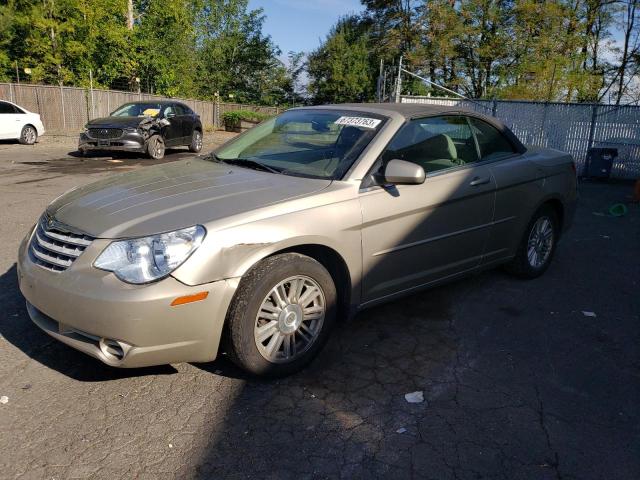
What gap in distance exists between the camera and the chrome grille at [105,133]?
47.1 feet

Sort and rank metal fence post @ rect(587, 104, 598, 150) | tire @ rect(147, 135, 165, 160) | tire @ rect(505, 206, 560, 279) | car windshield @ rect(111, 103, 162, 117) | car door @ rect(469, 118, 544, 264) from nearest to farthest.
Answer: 1. car door @ rect(469, 118, 544, 264)
2. tire @ rect(505, 206, 560, 279)
3. metal fence post @ rect(587, 104, 598, 150)
4. tire @ rect(147, 135, 165, 160)
5. car windshield @ rect(111, 103, 162, 117)

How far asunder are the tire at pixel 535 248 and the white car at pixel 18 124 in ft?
55.1

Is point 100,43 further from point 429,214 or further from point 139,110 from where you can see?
point 429,214

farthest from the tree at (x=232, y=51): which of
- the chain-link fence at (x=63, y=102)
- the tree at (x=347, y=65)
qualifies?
the chain-link fence at (x=63, y=102)

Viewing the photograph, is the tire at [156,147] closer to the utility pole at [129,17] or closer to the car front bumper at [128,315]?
the car front bumper at [128,315]

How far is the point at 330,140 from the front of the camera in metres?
4.04

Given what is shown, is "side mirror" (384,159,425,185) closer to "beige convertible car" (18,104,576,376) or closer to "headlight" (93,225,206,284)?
"beige convertible car" (18,104,576,376)

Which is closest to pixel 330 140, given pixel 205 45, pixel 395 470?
pixel 395 470

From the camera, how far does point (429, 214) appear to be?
397cm

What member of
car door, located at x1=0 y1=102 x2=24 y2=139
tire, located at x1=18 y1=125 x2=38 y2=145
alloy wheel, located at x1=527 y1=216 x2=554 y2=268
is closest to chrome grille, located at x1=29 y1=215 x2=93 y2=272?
alloy wheel, located at x1=527 y1=216 x2=554 y2=268

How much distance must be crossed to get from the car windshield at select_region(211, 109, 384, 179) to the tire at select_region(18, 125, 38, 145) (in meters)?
15.9

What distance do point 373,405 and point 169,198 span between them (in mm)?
1676

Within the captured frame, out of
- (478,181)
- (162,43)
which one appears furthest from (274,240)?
(162,43)

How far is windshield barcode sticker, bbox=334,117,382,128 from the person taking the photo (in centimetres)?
398
